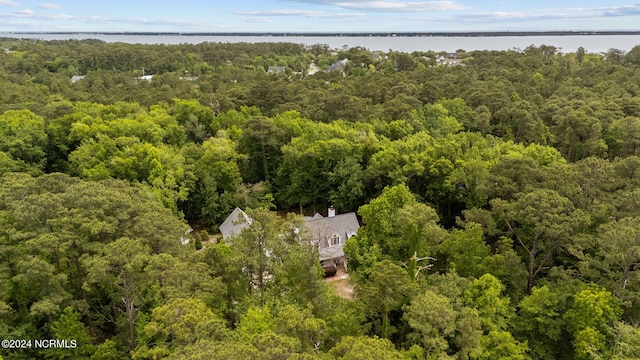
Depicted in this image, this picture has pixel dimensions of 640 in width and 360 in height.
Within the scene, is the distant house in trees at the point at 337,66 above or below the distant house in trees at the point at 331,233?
above

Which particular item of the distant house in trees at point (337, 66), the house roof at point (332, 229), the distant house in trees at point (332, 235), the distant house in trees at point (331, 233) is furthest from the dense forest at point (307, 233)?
the distant house in trees at point (337, 66)

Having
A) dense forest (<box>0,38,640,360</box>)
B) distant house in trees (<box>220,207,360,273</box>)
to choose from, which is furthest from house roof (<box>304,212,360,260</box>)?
dense forest (<box>0,38,640,360</box>)

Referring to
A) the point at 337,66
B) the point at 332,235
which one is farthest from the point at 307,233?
the point at 337,66

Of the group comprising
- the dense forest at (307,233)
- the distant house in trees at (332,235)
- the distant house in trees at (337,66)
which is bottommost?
the distant house in trees at (332,235)

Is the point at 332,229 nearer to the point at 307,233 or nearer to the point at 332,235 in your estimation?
the point at 332,235

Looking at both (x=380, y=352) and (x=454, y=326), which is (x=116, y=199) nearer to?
(x=380, y=352)

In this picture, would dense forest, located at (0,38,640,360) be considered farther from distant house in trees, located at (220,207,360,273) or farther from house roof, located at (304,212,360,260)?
house roof, located at (304,212,360,260)

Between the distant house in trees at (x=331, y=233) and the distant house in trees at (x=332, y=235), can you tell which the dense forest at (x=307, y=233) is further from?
the distant house in trees at (x=332, y=235)

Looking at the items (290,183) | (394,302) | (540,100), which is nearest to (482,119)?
(540,100)

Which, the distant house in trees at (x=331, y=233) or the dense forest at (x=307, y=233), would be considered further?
the distant house in trees at (x=331, y=233)
